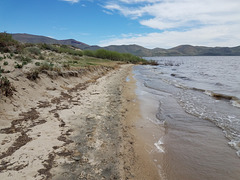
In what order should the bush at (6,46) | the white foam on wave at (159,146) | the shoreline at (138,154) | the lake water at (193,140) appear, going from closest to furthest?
the shoreline at (138,154) → the lake water at (193,140) → the white foam on wave at (159,146) → the bush at (6,46)

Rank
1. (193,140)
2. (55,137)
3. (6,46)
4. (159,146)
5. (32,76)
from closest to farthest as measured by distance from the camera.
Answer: (55,137) → (159,146) → (193,140) → (32,76) → (6,46)

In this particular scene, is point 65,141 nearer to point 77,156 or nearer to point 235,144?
point 77,156

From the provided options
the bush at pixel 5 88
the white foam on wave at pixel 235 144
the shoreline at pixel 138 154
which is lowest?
the white foam on wave at pixel 235 144

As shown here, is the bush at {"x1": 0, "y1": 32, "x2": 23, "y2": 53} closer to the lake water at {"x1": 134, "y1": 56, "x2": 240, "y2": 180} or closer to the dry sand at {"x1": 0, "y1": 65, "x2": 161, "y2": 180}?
the dry sand at {"x1": 0, "y1": 65, "x2": 161, "y2": 180}

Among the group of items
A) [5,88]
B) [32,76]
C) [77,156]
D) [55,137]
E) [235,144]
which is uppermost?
[32,76]

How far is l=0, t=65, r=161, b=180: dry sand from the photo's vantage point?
3070 millimetres

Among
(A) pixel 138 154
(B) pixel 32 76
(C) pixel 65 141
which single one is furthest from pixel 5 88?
(A) pixel 138 154

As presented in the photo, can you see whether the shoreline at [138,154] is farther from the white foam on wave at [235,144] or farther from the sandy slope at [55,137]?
the white foam on wave at [235,144]

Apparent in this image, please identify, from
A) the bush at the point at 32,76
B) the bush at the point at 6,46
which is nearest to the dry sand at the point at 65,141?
the bush at the point at 32,76

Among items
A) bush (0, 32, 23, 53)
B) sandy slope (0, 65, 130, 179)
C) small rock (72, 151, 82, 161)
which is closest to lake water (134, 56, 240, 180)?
sandy slope (0, 65, 130, 179)

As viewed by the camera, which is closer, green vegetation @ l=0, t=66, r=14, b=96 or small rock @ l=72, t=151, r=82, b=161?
small rock @ l=72, t=151, r=82, b=161

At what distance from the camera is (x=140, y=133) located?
536 centimetres

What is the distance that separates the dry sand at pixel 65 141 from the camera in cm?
307

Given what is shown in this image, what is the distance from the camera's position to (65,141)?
4.07 metres
